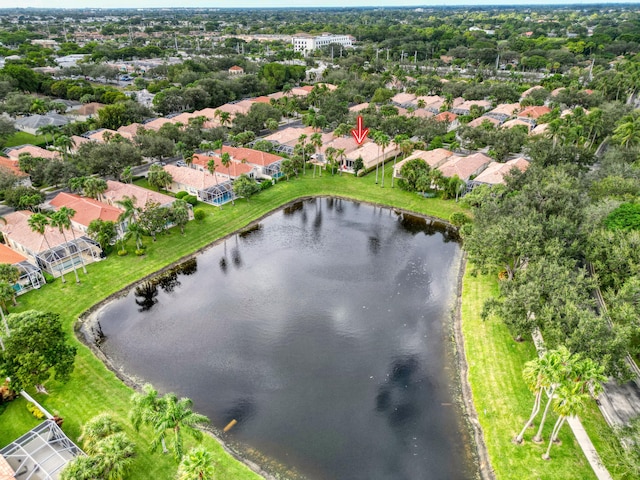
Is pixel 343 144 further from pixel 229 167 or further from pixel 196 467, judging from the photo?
pixel 196 467

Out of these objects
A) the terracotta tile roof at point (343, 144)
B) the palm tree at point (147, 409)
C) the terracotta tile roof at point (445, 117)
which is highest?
the terracotta tile roof at point (445, 117)

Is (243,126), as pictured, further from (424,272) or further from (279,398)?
(279,398)

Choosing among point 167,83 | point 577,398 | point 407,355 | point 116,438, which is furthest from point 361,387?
point 167,83

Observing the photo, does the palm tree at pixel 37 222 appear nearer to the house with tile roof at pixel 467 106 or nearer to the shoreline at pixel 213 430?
the shoreline at pixel 213 430

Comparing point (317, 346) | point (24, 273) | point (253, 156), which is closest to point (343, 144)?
point (253, 156)

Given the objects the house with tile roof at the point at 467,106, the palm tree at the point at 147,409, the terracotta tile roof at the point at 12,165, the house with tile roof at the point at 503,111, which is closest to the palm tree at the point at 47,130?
the terracotta tile roof at the point at 12,165

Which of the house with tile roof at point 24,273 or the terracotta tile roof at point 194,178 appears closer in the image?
the house with tile roof at point 24,273

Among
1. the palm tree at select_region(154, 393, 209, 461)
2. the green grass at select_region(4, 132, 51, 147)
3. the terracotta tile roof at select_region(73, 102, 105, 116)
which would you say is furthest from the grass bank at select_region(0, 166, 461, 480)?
the terracotta tile roof at select_region(73, 102, 105, 116)

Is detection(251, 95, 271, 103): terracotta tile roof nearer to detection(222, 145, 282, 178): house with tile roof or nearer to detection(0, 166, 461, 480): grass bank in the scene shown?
detection(222, 145, 282, 178): house with tile roof
